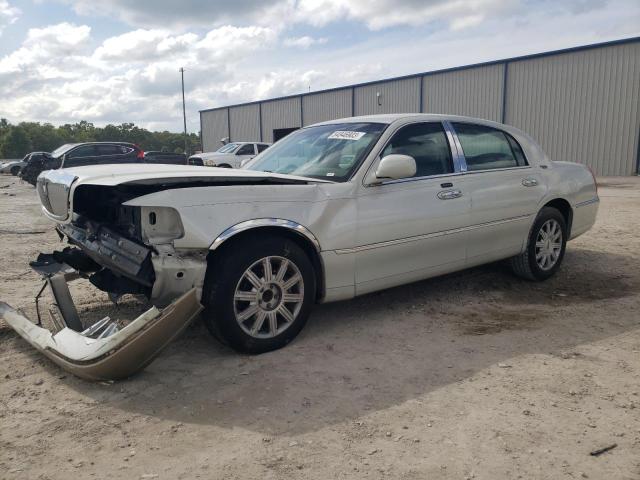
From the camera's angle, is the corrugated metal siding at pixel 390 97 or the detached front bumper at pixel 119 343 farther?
the corrugated metal siding at pixel 390 97

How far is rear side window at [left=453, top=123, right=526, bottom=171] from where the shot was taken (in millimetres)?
4844

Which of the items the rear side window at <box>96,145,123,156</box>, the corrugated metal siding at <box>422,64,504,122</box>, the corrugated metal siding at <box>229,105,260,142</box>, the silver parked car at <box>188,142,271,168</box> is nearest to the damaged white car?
the rear side window at <box>96,145,123,156</box>

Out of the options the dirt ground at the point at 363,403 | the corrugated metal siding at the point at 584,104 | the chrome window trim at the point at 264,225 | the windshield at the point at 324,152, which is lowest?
the dirt ground at the point at 363,403

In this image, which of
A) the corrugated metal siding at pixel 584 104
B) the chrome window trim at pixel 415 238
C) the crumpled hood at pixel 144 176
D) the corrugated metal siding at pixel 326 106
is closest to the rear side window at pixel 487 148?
the chrome window trim at pixel 415 238

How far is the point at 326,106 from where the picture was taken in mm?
31875

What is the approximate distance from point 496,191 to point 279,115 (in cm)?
3189

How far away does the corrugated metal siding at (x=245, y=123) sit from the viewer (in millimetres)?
37675

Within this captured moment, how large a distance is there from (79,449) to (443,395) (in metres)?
1.94

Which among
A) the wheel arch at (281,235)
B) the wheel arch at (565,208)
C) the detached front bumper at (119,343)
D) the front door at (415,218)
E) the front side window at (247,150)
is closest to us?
the detached front bumper at (119,343)

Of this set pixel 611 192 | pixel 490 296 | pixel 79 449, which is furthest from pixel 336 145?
pixel 611 192

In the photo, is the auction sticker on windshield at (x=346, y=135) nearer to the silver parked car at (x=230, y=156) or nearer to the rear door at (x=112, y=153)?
the rear door at (x=112, y=153)

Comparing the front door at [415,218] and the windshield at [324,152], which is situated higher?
the windshield at [324,152]

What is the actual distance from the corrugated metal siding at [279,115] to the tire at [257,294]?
1215 inches

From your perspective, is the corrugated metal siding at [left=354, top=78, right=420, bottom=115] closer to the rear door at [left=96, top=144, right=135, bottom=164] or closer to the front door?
the rear door at [left=96, top=144, right=135, bottom=164]
